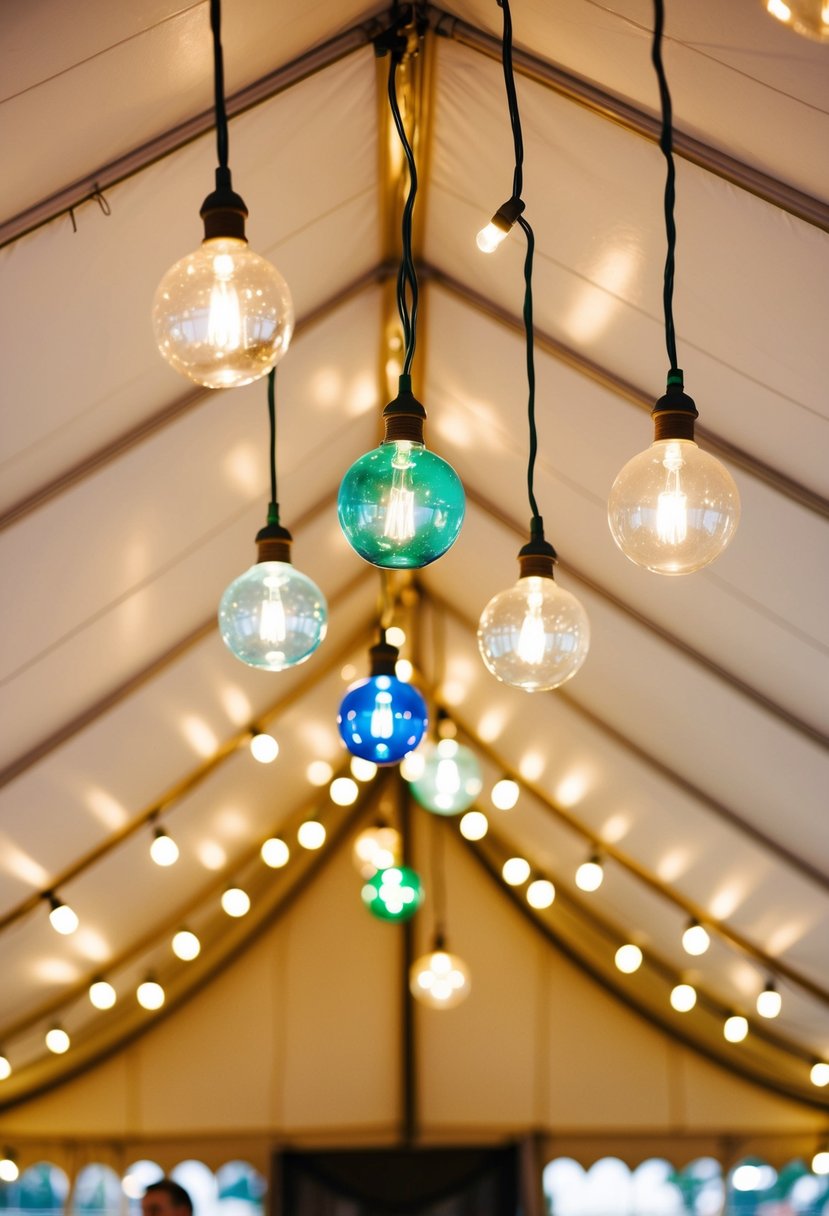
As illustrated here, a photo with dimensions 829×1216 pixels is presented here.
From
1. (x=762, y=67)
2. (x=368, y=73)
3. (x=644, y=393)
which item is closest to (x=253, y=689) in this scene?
(x=644, y=393)

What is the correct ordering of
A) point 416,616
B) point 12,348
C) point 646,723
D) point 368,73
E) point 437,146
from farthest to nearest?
point 416,616, point 646,723, point 437,146, point 368,73, point 12,348

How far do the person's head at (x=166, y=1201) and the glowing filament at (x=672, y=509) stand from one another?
7.88ft

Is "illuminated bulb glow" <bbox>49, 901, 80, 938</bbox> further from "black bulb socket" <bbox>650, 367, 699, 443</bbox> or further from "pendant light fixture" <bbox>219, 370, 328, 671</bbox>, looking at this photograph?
"black bulb socket" <bbox>650, 367, 699, 443</bbox>

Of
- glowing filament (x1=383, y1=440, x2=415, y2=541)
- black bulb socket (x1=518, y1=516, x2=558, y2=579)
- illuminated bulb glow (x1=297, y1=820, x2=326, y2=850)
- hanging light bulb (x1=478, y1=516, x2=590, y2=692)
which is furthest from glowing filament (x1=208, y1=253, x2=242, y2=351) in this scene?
illuminated bulb glow (x1=297, y1=820, x2=326, y2=850)

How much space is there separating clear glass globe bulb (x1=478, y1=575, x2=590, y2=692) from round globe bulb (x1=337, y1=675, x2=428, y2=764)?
32 centimetres

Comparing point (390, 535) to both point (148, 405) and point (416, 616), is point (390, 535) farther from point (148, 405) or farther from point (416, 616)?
point (416, 616)

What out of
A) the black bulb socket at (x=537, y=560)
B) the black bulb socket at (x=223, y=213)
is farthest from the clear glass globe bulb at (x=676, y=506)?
the black bulb socket at (x=223, y=213)

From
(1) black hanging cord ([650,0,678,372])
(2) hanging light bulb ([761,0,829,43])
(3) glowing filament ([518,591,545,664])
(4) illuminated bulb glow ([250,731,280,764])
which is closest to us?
(2) hanging light bulb ([761,0,829,43])

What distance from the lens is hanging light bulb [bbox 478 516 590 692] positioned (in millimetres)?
2160

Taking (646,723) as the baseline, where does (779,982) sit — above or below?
below

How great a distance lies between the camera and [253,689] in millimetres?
5715

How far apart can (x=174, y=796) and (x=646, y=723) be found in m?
2.18

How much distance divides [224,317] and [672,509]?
2.28 feet

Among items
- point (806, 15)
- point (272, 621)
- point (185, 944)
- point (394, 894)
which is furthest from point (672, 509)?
point (185, 944)
